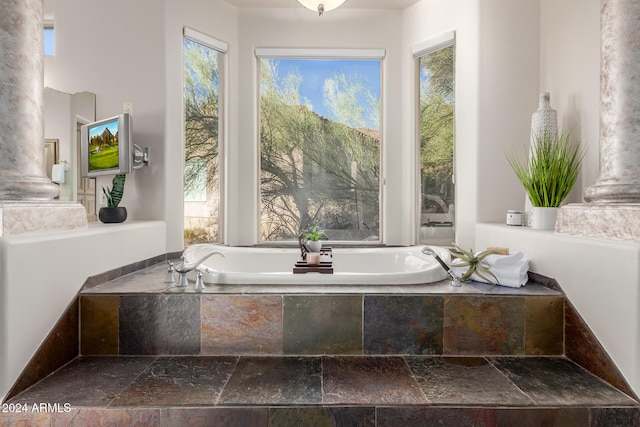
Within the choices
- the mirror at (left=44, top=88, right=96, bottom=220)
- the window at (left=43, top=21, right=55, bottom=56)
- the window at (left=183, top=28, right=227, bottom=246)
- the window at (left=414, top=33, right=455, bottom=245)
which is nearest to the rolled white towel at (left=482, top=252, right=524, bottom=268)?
the window at (left=414, top=33, right=455, bottom=245)

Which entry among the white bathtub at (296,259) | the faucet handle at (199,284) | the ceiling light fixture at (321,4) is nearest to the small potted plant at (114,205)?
the white bathtub at (296,259)

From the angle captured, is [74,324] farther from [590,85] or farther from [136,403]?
[590,85]

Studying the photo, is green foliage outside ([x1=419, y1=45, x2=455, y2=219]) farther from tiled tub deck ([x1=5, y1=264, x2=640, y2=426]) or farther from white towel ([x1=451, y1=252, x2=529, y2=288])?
tiled tub deck ([x1=5, y1=264, x2=640, y2=426])

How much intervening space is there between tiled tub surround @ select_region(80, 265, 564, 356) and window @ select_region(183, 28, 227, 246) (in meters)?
1.36

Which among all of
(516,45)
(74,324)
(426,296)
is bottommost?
(74,324)

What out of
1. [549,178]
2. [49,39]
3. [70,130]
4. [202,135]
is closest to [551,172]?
[549,178]

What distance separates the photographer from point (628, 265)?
1.33m

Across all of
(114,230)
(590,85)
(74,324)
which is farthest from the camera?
(590,85)

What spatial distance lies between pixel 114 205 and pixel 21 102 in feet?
3.28

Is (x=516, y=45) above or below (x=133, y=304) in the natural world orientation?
above

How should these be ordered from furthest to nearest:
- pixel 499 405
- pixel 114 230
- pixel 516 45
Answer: pixel 516 45 → pixel 114 230 → pixel 499 405

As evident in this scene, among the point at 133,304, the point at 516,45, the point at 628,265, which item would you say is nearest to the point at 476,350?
the point at 628,265

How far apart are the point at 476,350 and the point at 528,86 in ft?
6.38

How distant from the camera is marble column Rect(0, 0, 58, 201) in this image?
152 cm
